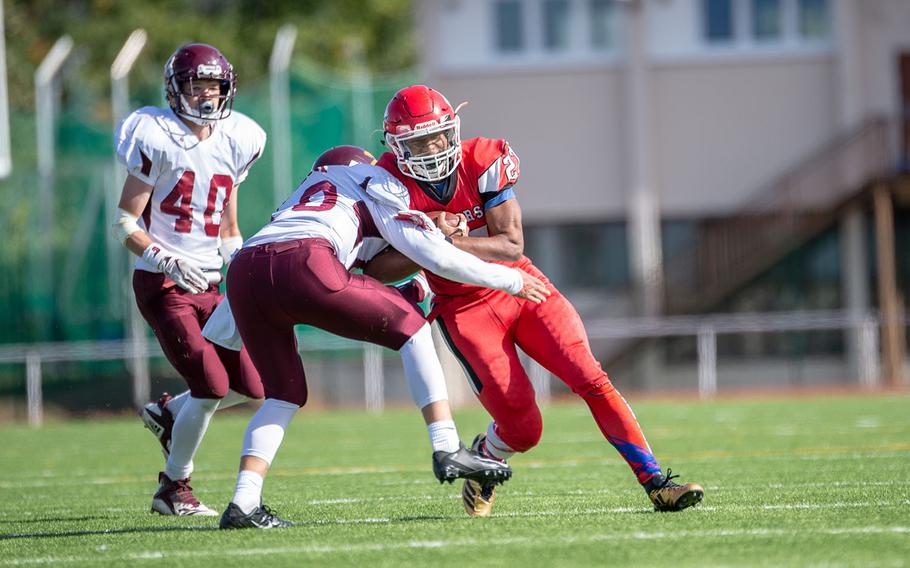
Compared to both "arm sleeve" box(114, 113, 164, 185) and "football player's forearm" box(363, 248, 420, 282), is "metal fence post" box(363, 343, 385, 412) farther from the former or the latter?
"football player's forearm" box(363, 248, 420, 282)

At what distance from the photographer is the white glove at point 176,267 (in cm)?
582

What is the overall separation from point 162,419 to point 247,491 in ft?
4.78

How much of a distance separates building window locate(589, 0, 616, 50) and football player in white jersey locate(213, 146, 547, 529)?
16125 millimetres

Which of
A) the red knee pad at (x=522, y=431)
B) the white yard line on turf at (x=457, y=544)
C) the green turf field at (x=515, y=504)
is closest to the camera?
the green turf field at (x=515, y=504)

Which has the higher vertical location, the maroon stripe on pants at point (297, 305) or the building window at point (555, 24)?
the building window at point (555, 24)

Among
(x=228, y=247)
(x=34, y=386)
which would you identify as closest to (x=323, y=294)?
(x=228, y=247)

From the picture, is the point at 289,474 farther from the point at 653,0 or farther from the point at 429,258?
the point at 653,0

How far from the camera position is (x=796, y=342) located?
19406 millimetres

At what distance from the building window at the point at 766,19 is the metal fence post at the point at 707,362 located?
5327 mm

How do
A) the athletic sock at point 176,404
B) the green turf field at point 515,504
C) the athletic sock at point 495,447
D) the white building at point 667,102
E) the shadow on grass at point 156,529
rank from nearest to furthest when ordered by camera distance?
the green turf field at point 515,504, the shadow on grass at point 156,529, the athletic sock at point 495,447, the athletic sock at point 176,404, the white building at point 667,102

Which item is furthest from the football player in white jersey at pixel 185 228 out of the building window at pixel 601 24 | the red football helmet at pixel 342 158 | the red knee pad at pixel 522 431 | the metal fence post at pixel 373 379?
the building window at pixel 601 24

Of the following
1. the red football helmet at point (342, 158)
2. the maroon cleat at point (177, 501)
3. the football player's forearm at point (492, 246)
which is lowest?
the maroon cleat at point (177, 501)

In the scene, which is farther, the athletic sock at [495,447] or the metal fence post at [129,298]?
the metal fence post at [129,298]

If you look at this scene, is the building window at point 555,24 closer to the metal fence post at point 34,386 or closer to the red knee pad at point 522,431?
the metal fence post at point 34,386
